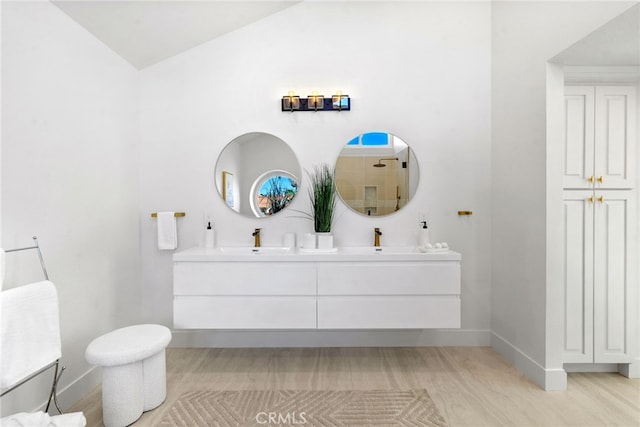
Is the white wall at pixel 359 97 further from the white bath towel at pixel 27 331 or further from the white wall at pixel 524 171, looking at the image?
the white bath towel at pixel 27 331

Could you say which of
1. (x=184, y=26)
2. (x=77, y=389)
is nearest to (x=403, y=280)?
(x=77, y=389)

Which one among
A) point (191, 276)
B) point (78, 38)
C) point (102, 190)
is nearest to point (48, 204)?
point (102, 190)

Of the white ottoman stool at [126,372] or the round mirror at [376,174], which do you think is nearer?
the white ottoman stool at [126,372]

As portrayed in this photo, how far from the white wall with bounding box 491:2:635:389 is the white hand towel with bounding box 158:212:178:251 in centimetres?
264

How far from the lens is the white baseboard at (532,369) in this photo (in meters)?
2.25

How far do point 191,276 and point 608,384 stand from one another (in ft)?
9.28

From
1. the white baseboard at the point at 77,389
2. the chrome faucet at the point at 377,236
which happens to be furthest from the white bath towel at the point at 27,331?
the chrome faucet at the point at 377,236

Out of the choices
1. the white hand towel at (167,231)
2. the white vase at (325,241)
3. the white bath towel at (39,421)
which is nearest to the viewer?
the white bath towel at (39,421)

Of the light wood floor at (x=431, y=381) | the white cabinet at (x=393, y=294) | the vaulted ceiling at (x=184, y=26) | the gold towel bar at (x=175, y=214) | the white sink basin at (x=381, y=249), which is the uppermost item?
the vaulted ceiling at (x=184, y=26)

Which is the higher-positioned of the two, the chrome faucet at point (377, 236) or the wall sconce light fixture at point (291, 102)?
the wall sconce light fixture at point (291, 102)

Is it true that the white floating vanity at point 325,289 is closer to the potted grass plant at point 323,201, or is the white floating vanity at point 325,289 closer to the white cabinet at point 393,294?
the white cabinet at point 393,294

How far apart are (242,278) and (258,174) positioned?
971 mm

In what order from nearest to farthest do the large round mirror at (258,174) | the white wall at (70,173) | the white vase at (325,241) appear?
the white wall at (70,173) → the white vase at (325,241) → the large round mirror at (258,174)

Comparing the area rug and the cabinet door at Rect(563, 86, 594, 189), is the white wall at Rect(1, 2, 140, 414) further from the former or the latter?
the cabinet door at Rect(563, 86, 594, 189)
